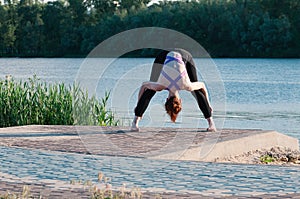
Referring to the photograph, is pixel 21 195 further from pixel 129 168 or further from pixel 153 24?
pixel 153 24

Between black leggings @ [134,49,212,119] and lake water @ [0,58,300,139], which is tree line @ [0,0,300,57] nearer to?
lake water @ [0,58,300,139]

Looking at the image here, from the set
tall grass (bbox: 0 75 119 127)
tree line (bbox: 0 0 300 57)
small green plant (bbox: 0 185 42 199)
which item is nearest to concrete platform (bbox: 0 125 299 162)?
tall grass (bbox: 0 75 119 127)

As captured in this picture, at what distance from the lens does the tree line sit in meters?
61.0

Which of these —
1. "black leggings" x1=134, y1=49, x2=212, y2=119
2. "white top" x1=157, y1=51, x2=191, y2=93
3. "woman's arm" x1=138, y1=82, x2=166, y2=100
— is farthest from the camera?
"black leggings" x1=134, y1=49, x2=212, y2=119

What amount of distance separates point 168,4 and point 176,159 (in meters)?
61.5

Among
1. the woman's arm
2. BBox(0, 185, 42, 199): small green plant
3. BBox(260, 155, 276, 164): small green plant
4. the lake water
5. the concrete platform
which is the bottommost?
the lake water

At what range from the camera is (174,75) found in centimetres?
925

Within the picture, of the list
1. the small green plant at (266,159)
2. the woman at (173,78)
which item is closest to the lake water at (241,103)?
the woman at (173,78)

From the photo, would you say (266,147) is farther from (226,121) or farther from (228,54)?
(228,54)

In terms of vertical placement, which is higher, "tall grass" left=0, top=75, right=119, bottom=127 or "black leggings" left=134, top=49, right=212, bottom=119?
"black leggings" left=134, top=49, right=212, bottom=119

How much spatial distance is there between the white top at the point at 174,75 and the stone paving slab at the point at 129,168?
739 mm

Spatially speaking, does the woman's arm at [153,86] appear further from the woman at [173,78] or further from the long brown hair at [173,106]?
the long brown hair at [173,106]

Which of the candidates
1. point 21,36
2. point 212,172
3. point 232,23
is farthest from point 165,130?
point 21,36

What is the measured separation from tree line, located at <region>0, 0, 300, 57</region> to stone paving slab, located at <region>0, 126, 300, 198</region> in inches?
1995
